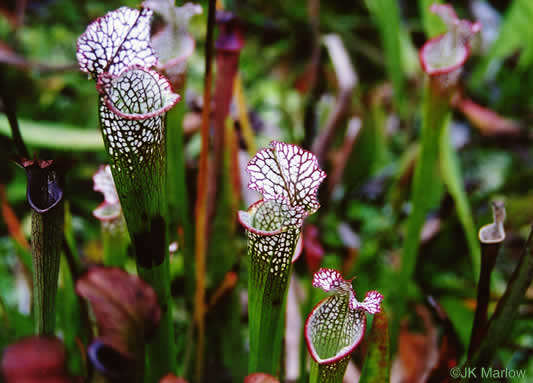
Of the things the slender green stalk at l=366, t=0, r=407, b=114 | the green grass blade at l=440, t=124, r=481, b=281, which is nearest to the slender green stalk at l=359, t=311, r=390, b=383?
the green grass blade at l=440, t=124, r=481, b=281

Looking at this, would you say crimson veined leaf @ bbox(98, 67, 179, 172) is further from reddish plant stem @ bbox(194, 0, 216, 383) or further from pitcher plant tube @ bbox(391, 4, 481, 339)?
pitcher plant tube @ bbox(391, 4, 481, 339)

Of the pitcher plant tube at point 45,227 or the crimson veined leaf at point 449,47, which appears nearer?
the pitcher plant tube at point 45,227

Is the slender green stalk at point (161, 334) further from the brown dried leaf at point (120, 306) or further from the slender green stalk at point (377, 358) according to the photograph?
the slender green stalk at point (377, 358)

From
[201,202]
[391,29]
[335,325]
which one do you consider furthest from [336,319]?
[391,29]

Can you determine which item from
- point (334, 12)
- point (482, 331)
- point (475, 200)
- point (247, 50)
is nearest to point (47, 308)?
point (482, 331)

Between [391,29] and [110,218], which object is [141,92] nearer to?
[110,218]

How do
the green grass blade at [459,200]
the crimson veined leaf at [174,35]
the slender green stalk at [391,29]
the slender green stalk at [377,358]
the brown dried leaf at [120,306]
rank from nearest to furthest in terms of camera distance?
1. the brown dried leaf at [120,306]
2. the slender green stalk at [377,358]
3. the crimson veined leaf at [174,35]
4. the green grass blade at [459,200]
5. the slender green stalk at [391,29]

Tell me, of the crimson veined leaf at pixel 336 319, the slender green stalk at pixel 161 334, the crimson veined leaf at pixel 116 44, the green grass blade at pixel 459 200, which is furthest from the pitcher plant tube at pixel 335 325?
the green grass blade at pixel 459 200

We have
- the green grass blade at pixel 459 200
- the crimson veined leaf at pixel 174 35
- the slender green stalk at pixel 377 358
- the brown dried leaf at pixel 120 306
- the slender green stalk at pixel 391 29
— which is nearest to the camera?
the brown dried leaf at pixel 120 306
